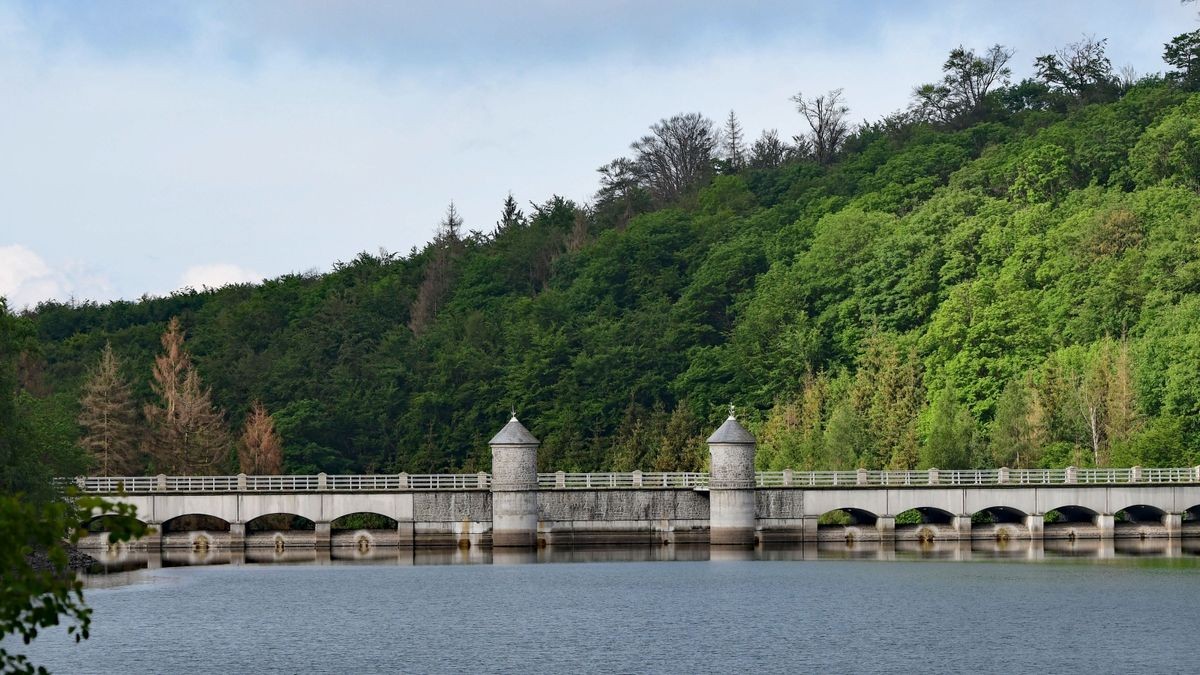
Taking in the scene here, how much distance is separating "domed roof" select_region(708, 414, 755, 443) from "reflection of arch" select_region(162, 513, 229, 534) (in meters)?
26.9

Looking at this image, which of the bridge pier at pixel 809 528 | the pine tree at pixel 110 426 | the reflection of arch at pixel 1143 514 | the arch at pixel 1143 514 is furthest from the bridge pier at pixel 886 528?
the pine tree at pixel 110 426

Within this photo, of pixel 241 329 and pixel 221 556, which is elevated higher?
pixel 241 329

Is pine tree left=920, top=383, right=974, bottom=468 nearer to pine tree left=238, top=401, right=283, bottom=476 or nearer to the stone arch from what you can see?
the stone arch

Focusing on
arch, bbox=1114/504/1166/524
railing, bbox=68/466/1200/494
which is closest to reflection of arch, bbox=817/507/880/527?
railing, bbox=68/466/1200/494

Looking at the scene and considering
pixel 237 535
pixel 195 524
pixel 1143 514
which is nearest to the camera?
pixel 237 535

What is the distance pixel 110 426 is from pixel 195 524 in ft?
36.3

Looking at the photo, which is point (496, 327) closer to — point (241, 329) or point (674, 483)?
point (241, 329)

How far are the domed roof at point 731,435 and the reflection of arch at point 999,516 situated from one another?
13.5 m

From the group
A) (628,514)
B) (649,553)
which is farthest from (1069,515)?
(649,553)

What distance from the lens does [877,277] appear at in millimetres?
125625

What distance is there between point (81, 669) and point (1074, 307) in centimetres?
8098

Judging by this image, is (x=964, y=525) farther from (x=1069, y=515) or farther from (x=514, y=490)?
(x=514, y=490)

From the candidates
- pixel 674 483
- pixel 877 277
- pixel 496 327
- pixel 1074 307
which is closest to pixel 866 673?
pixel 674 483

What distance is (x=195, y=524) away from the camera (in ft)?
319
